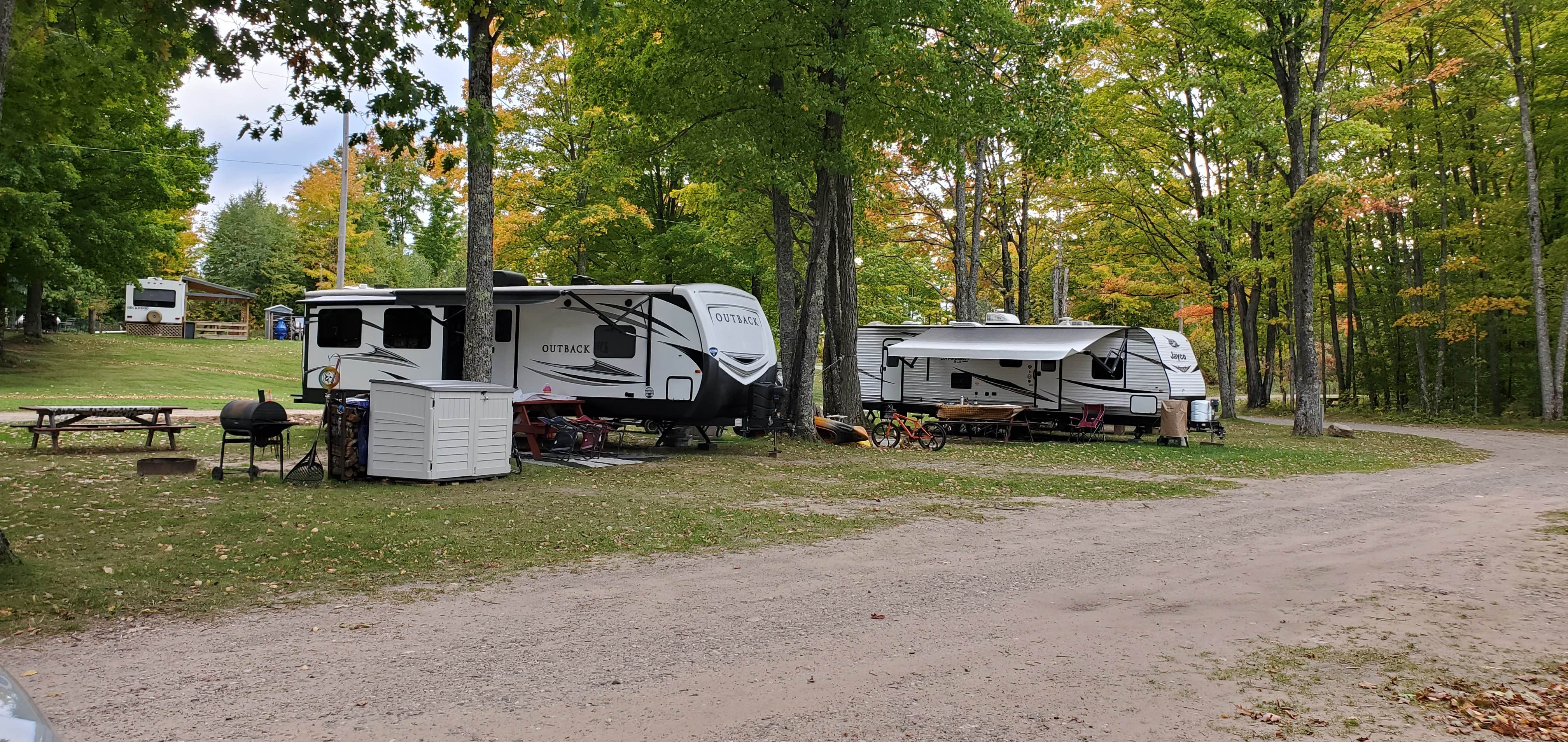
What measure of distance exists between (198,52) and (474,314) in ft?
16.3

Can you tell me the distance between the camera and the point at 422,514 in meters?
8.69

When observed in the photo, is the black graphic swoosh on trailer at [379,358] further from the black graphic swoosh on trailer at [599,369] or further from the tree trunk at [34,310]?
the tree trunk at [34,310]

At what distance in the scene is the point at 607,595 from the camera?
20.1 ft

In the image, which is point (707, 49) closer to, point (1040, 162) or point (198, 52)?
point (1040, 162)

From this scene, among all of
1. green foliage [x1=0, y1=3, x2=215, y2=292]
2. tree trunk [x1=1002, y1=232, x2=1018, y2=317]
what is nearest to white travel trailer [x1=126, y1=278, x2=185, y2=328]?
green foliage [x1=0, y1=3, x2=215, y2=292]

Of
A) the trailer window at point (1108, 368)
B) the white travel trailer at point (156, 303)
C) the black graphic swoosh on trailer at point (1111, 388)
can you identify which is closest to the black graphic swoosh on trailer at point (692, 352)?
the black graphic swoosh on trailer at point (1111, 388)

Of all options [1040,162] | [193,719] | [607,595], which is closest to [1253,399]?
[1040,162]

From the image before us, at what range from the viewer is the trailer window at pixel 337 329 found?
1791 cm

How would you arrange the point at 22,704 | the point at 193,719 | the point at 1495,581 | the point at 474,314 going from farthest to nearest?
the point at 474,314
the point at 1495,581
the point at 193,719
the point at 22,704

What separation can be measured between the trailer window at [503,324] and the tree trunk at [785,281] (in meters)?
5.32

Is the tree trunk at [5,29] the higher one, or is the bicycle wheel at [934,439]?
the tree trunk at [5,29]

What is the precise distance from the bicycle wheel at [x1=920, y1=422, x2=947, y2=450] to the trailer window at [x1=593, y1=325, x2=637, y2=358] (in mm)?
5810

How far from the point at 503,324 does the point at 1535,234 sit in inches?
1046

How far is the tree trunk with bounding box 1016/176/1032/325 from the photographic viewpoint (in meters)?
31.5
